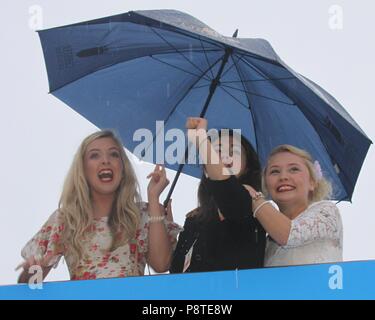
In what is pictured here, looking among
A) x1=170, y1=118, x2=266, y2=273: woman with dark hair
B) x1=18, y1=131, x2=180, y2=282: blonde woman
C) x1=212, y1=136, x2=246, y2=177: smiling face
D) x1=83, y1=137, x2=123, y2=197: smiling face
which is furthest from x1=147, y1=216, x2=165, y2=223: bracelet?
x1=212, y1=136, x2=246, y2=177: smiling face

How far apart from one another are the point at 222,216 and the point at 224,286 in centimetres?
32

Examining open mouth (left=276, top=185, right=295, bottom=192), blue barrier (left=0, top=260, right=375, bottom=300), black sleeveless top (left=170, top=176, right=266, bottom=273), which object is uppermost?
open mouth (left=276, top=185, right=295, bottom=192)

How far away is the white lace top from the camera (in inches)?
116

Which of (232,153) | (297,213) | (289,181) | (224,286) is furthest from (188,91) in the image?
(224,286)

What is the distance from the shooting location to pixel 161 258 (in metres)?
3.11

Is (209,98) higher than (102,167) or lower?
higher

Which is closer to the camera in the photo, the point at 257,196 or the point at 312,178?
the point at 257,196

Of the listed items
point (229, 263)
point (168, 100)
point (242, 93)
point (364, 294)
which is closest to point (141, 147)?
point (168, 100)

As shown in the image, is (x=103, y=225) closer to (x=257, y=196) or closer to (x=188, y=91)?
(x=257, y=196)

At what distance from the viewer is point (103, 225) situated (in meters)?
3.17

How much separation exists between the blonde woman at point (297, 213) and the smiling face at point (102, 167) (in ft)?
2.00

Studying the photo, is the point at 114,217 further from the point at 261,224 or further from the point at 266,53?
the point at 266,53

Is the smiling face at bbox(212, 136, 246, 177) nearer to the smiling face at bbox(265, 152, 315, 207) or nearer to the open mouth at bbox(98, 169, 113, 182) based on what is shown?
the smiling face at bbox(265, 152, 315, 207)

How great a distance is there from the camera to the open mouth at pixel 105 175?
10.5 feet
